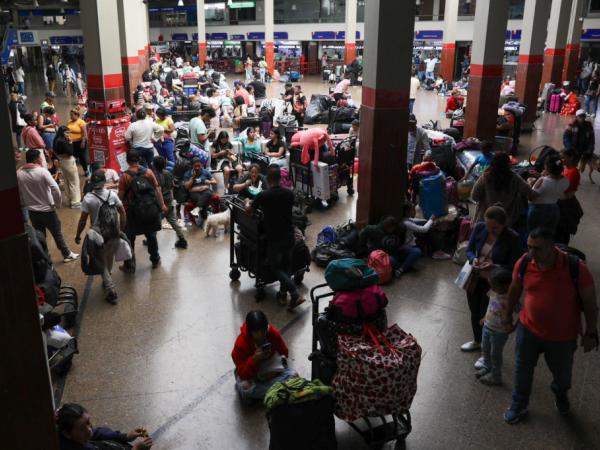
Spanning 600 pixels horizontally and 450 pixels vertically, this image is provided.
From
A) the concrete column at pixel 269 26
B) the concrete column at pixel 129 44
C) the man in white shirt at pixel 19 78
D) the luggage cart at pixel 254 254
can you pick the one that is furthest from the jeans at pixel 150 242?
the concrete column at pixel 269 26

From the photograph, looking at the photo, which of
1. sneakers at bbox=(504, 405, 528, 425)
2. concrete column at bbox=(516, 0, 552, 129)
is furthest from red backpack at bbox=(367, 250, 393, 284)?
concrete column at bbox=(516, 0, 552, 129)

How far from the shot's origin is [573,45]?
95.7 feet

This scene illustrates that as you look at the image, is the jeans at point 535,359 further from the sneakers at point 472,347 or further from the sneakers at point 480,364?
the sneakers at point 472,347

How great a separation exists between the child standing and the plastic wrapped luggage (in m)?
3.63

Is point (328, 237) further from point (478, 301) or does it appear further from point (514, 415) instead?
point (514, 415)

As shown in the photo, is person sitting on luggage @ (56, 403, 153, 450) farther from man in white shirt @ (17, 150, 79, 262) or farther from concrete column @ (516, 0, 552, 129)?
concrete column @ (516, 0, 552, 129)

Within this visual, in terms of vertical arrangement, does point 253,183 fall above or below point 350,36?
below

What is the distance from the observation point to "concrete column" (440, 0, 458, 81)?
3281 cm

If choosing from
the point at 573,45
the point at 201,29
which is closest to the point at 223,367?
the point at 573,45

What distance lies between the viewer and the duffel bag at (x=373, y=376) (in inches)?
157

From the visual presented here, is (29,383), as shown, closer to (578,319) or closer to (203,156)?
(578,319)

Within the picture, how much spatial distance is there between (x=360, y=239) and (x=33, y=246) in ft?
13.7

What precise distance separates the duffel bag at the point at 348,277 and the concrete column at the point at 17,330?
6.91ft

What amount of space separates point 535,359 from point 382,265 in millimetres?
3059
